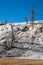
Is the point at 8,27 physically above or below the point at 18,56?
above

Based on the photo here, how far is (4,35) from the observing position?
37.2m

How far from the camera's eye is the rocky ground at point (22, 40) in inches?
1226

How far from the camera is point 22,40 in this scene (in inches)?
1406

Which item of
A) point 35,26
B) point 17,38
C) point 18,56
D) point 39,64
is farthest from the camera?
point 35,26

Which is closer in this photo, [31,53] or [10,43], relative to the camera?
[31,53]

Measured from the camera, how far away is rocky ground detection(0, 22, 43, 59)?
3114 centimetres

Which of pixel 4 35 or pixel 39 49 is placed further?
pixel 4 35

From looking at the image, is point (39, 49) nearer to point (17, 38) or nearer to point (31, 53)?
point (31, 53)

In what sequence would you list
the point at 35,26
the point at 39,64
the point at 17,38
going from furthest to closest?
the point at 35,26 → the point at 17,38 → the point at 39,64

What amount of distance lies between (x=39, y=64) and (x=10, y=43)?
12237 mm

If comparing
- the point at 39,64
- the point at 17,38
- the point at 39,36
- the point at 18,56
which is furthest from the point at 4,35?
the point at 39,64

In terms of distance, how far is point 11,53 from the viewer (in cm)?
3128

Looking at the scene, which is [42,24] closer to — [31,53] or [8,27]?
[8,27]

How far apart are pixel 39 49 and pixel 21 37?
5.00 meters
